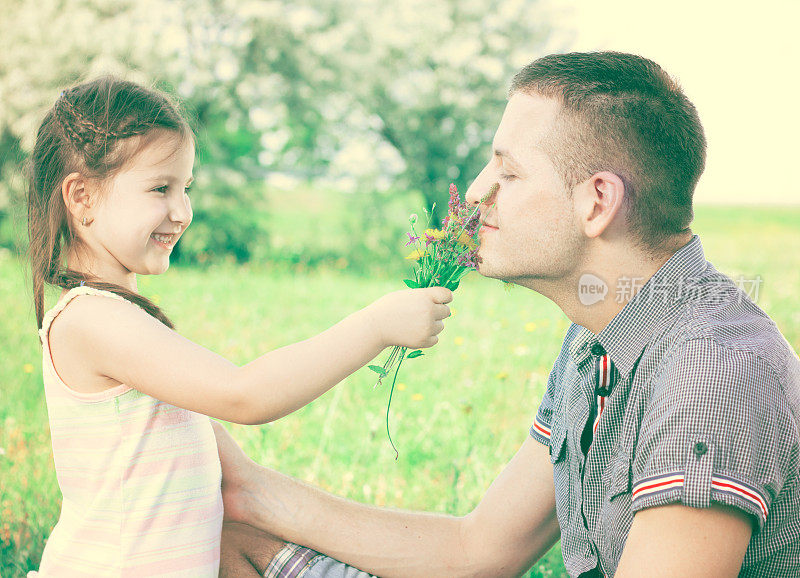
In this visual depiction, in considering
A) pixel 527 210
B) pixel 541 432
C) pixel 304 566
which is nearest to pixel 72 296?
pixel 304 566

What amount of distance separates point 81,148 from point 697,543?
77.9 inches

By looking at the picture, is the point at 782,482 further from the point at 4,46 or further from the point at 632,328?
the point at 4,46

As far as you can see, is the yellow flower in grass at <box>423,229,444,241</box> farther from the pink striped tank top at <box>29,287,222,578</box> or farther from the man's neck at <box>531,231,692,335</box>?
the pink striped tank top at <box>29,287,222,578</box>

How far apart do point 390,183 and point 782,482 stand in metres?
15.7

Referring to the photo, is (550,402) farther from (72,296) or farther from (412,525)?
(72,296)

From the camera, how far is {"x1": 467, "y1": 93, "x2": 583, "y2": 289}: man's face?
2463 mm

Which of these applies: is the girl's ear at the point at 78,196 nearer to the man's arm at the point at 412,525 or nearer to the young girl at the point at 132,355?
the young girl at the point at 132,355

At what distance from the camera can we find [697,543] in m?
1.72

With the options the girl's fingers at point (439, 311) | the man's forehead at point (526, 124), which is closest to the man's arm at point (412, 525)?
the girl's fingers at point (439, 311)

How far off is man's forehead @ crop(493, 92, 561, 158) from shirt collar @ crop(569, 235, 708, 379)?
57 cm

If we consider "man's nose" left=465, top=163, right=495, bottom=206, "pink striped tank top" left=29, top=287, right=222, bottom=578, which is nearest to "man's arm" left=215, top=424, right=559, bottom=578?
"pink striped tank top" left=29, top=287, right=222, bottom=578

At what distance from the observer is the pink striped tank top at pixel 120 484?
222 centimetres

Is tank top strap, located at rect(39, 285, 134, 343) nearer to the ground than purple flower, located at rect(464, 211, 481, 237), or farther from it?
nearer to the ground

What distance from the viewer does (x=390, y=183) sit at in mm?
17219
